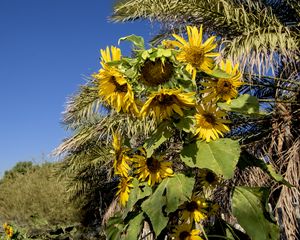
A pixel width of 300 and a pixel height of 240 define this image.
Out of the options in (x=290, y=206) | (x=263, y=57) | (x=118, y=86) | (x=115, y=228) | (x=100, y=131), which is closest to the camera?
(x=118, y=86)

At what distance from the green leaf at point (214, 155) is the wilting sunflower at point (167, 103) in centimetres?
10

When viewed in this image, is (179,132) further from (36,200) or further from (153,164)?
(36,200)

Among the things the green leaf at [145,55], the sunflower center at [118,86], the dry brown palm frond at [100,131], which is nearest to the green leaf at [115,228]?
the sunflower center at [118,86]

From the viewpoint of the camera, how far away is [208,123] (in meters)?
1.09

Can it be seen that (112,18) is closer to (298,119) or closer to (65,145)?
(65,145)

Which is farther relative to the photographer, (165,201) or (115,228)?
(115,228)

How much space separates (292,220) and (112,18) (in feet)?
14.5

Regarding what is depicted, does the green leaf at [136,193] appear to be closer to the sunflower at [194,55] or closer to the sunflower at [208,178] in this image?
the sunflower at [208,178]

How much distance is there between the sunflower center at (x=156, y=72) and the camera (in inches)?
39.8

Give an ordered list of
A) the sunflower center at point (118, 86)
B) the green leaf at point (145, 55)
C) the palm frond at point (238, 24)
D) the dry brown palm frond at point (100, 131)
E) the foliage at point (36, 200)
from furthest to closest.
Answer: the foliage at point (36, 200) < the dry brown palm frond at point (100, 131) < the palm frond at point (238, 24) < the sunflower center at point (118, 86) < the green leaf at point (145, 55)

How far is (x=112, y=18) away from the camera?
23.4 ft

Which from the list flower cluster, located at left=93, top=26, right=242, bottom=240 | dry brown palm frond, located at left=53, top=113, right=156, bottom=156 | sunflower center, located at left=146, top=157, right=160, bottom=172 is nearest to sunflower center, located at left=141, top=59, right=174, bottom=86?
flower cluster, located at left=93, top=26, right=242, bottom=240

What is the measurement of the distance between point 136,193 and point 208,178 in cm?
20

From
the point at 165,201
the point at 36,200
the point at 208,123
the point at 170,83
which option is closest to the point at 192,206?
the point at 165,201
